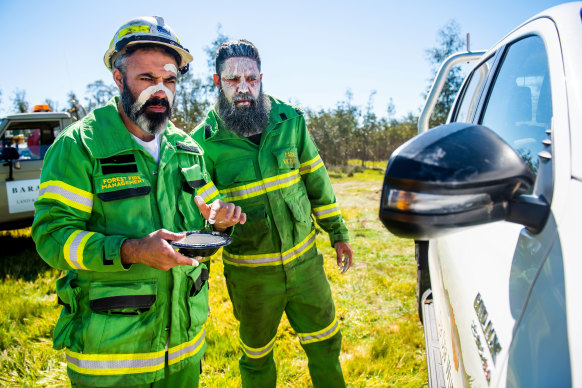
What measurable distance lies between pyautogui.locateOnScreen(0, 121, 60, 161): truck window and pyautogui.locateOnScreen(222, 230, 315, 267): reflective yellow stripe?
5.37 meters

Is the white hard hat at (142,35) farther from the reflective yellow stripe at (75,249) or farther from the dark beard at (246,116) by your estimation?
the reflective yellow stripe at (75,249)

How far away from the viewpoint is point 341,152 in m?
28.2

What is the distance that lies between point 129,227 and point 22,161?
18.1 ft

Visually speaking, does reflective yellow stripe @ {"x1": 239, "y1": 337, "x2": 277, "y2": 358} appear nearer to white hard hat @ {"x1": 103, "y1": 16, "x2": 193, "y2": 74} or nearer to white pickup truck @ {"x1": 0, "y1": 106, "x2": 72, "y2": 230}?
white hard hat @ {"x1": 103, "y1": 16, "x2": 193, "y2": 74}

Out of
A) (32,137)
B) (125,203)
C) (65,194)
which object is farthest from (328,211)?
(32,137)

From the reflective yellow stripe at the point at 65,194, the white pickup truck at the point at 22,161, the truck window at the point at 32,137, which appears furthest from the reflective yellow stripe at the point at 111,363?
the truck window at the point at 32,137

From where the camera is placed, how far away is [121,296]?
4.77 feet

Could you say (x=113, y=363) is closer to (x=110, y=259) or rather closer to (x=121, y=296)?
(x=121, y=296)

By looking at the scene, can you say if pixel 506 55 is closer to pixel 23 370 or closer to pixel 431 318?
pixel 431 318

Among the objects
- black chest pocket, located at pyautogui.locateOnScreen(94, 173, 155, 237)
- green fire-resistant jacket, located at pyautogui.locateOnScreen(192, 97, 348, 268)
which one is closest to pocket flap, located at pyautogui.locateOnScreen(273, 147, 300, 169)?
green fire-resistant jacket, located at pyautogui.locateOnScreen(192, 97, 348, 268)

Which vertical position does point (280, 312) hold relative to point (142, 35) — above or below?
below

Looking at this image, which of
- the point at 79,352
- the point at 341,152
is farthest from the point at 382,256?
the point at 341,152

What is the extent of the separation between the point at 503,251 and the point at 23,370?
11.0ft

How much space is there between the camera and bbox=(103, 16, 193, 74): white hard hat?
163 cm
